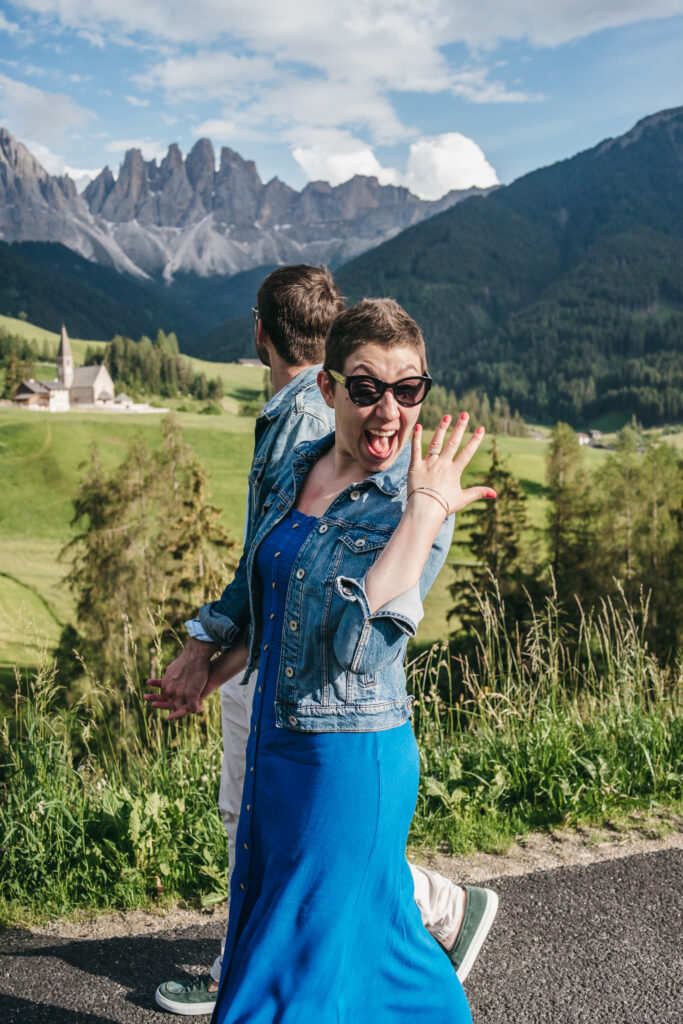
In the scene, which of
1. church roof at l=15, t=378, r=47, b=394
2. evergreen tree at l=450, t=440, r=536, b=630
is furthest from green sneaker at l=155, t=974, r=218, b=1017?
church roof at l=15, t=378, r=47, b=394

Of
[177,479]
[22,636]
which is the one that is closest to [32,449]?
[177,479]

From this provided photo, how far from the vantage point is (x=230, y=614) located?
9.06ft

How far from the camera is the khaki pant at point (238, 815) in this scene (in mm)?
3016

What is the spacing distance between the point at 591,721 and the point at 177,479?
29.5 meters

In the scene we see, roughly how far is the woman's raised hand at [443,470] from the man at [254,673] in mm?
833

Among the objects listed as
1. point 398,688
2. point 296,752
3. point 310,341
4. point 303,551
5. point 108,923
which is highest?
point 310,341

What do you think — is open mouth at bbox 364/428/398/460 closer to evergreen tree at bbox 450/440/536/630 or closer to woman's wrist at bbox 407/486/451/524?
woman's wrist at bbox 407/486/451/524

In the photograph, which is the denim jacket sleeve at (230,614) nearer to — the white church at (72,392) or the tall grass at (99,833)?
the tall grass at (99,833)

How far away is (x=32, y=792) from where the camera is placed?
4.26 m

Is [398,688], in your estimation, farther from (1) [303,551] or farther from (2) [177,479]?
(2) [177,479]

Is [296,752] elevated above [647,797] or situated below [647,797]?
above

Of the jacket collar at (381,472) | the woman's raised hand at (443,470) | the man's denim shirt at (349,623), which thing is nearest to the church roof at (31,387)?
the jacket collar at (381,472)

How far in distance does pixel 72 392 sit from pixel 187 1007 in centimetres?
10025

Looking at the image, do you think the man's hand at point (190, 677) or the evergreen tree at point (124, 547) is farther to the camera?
the evergreen tree at point (124, 547)
